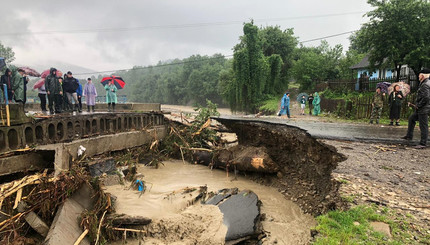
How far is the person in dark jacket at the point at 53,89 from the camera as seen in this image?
9391mm

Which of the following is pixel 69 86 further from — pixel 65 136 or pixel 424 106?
pixel 424 106

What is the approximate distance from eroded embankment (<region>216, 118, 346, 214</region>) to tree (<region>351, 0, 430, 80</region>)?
14.7 metres

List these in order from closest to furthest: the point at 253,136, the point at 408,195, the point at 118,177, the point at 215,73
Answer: the point at 408,195 < the point at 118,177 < the point at 253,136 < the point at 215,73

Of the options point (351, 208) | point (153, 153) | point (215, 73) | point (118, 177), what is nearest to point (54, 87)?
point (153, 153)

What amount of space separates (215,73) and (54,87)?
5452 centimetres

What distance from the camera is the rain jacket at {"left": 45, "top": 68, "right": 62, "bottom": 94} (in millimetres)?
9375

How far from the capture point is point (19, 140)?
6.16 meters

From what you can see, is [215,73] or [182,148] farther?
[215,73]

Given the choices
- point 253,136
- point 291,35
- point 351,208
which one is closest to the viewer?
point 351,208

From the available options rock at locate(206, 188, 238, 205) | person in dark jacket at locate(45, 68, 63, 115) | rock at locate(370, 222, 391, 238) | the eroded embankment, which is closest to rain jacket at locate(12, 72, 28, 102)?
person in dark jacket at locate(45, 68, 63, 115)

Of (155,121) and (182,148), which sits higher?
(155,121)

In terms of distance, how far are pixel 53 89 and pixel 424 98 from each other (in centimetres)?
1144

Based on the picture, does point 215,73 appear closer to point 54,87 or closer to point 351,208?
point 54,87

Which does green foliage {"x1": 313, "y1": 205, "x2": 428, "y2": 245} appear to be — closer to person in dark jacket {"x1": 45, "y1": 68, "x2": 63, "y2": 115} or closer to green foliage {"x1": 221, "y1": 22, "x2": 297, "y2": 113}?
person in dark jacket {"x1": 45, "y1": 68, "x2": 63, "y2": 115}
